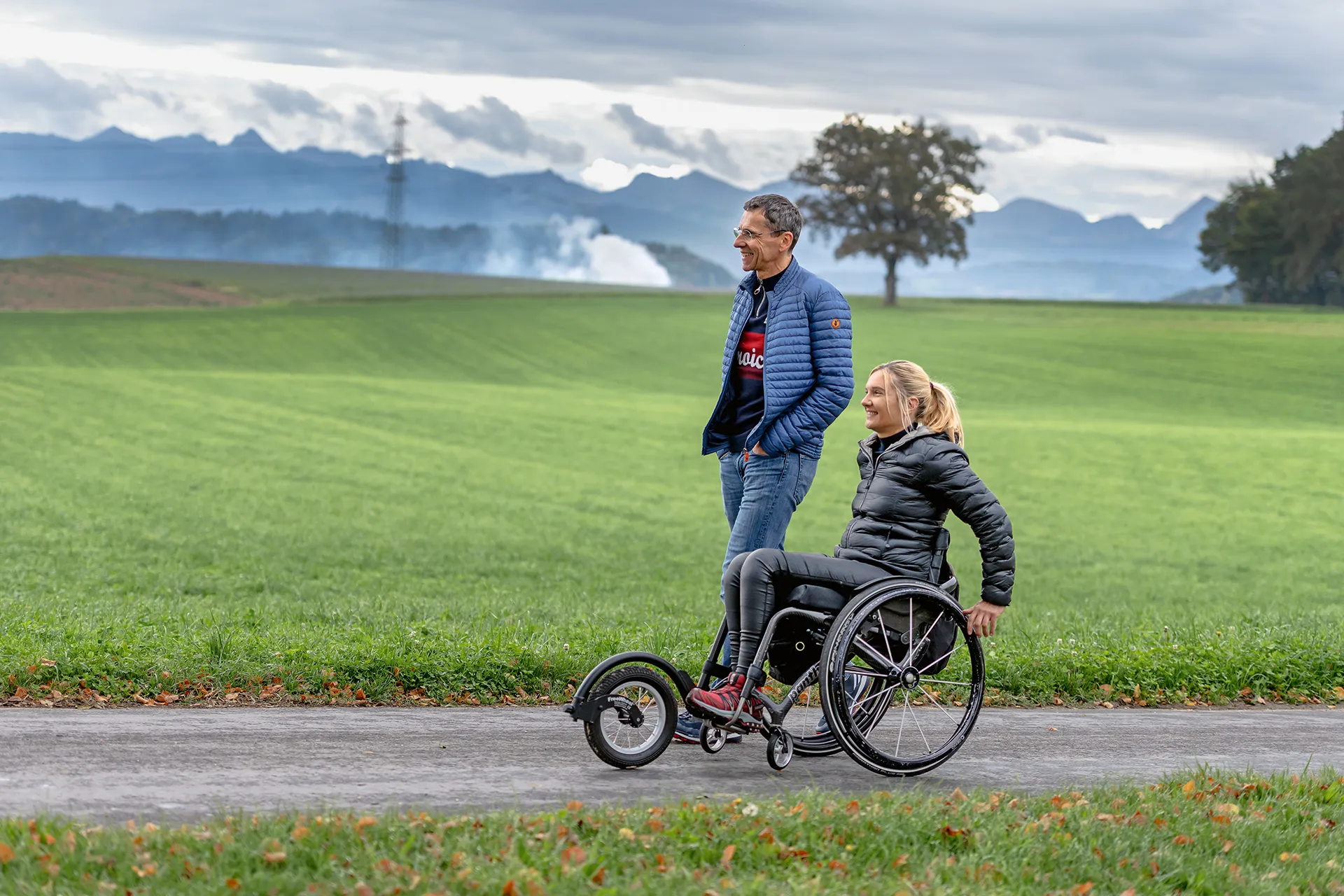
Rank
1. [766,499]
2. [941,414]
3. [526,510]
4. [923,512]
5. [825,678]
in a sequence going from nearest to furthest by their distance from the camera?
1. [825,678]
2. [923,512]
3. [941,414]
4. [766,499]
5. [526,510]

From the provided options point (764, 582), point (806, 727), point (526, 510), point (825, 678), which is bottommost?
point (526, 510)

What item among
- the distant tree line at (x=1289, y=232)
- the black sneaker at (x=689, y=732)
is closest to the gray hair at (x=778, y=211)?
the black sneaker at (x=689, y=732)

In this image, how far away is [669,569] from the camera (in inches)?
677

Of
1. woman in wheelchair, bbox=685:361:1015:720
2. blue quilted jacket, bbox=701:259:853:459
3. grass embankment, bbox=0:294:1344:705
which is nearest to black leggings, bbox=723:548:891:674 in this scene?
woman in wheelchair, bbox=685:361:1015:720

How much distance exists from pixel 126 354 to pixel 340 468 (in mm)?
30264

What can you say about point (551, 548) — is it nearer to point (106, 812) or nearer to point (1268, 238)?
point (106, 812)

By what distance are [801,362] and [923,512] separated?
44.0 inches

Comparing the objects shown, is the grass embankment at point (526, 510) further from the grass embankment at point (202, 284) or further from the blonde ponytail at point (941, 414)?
the grass embankment at point (202, 284)

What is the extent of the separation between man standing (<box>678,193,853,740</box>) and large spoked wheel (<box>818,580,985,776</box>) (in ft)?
3.11

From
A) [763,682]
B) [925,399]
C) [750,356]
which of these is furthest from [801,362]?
[763,682]

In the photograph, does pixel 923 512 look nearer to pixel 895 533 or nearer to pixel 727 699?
pixel 895 533

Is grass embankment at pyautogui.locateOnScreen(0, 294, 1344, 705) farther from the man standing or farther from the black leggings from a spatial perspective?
the black leggings

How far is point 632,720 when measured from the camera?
6.06 m

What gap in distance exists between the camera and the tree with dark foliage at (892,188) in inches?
3273
